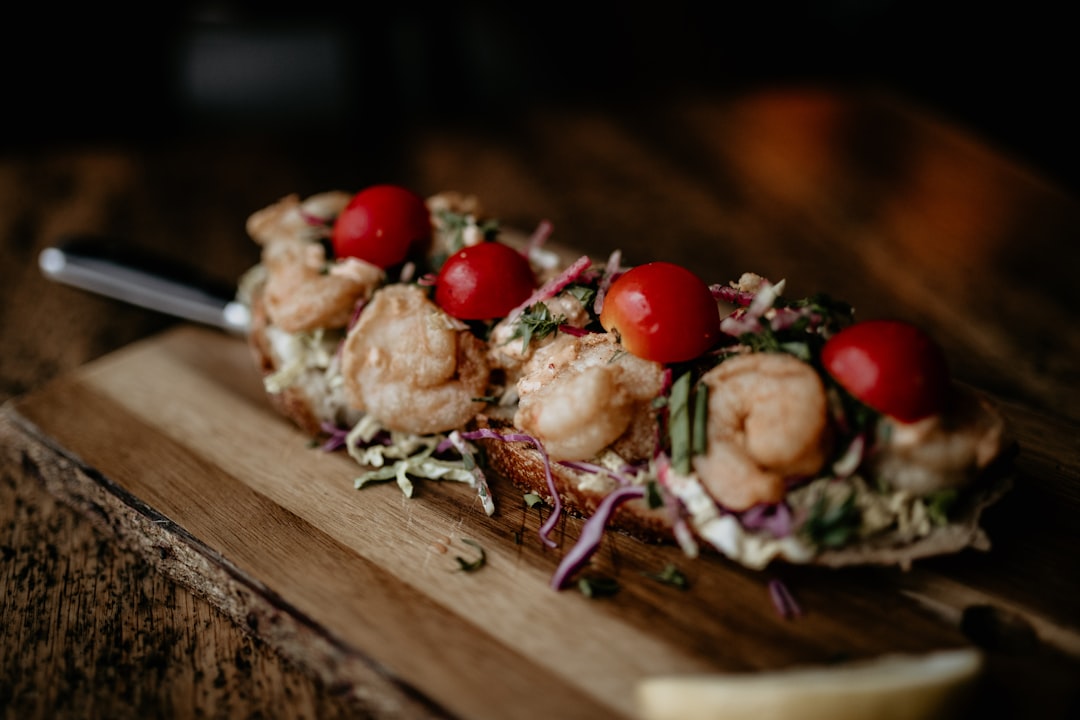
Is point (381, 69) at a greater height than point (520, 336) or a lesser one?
lesser

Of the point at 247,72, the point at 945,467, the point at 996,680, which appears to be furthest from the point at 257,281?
the point at 247,72

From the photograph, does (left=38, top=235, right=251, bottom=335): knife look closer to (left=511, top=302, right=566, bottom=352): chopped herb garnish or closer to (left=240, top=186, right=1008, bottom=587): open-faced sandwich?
(left=240, top=186, right=1008, bottom=587): open-faced sandwich

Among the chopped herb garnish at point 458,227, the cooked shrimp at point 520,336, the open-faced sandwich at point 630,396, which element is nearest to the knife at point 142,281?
the open-faced sandwich at point 630,396

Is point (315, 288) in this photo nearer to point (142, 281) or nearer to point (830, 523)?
point (142, 281)

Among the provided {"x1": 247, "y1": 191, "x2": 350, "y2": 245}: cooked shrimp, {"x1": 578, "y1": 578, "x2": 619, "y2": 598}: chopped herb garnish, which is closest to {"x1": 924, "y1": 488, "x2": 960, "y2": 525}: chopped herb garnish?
{"x1": 578, "y1": 578, "x2": 619, "y2": 598}: chopped herb garnish

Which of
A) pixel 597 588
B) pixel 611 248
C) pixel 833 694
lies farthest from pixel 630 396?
pixel 611 248
